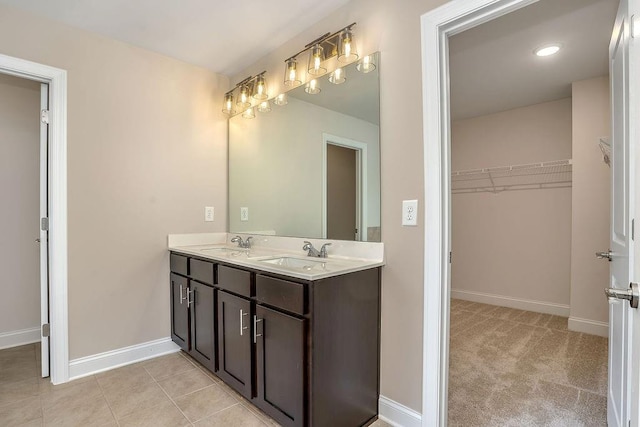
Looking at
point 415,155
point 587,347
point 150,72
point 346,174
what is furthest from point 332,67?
point 587,347

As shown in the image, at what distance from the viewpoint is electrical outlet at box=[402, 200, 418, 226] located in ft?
5.35

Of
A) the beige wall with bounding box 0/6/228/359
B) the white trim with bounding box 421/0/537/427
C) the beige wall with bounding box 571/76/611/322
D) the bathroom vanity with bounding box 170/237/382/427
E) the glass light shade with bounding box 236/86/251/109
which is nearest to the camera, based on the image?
the bathroom vanity with bounding box 170/237/382/427

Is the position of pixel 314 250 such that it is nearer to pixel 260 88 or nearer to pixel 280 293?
pixel 280 293

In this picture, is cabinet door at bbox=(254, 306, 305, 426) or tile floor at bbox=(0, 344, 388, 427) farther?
tile floor at bbox=(0, 344, 388, 427)

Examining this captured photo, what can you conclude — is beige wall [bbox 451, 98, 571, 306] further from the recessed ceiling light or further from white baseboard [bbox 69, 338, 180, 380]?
white baseboard [bbox 69, 338, 180, 380]

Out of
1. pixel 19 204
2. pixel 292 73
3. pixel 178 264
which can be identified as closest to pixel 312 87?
pixel 292 73

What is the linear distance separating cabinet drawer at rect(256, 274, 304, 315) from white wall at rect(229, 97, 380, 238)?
0.62 metres

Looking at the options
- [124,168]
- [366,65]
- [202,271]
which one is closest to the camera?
[366,65]

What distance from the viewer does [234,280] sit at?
6.11 feet

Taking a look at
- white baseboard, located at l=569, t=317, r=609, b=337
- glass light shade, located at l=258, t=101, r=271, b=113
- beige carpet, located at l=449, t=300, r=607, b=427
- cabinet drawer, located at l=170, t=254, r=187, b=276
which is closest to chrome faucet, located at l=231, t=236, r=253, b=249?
cabinet drawer, located at l=170, t=254, r=187, b=276

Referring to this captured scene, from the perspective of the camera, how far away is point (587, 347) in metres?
2.71

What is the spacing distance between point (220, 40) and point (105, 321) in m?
2.21

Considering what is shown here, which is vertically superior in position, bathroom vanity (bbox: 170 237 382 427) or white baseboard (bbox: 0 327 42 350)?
bathroom vanity (bbox: 170 237 382 427)

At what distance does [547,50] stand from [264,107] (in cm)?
225
